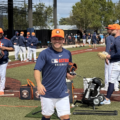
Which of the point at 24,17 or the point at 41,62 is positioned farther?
the point at 24,17

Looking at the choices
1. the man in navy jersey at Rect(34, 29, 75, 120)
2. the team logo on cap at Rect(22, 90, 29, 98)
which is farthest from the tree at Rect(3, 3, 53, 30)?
the man in navy jersey at Rect(34, 29, 75, 120)

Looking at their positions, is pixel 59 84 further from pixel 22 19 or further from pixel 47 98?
pixel 22 19

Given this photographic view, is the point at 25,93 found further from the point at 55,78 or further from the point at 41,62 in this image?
the point at 41,62

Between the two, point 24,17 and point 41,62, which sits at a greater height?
point 24,17

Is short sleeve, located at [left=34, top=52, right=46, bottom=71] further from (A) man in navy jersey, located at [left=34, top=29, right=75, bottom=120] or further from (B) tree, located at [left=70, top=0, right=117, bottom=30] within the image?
(B) tree, located at [left=70, top=0, right=117, bottom=30]

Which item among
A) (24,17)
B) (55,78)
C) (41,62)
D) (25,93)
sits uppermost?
(24,17)

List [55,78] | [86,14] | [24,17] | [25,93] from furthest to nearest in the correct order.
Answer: [86,14] < [24,17] < [25,93] < [55,78]

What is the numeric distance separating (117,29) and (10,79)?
683 centimetres

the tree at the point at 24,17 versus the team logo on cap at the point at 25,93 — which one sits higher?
the tree at the point at 24,17

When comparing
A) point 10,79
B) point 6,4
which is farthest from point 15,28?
point 10,79

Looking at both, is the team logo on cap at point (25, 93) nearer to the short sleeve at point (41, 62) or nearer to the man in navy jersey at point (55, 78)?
the man in navy jersey at point (55, 78)

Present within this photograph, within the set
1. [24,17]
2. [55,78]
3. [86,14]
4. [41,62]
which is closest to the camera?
[41,62]

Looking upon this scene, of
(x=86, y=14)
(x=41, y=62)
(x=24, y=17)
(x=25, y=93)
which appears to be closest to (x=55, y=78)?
(x=41, y=62)

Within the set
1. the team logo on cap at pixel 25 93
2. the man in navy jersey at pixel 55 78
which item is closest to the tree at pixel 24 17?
the team logo on cap at pixel 25 93
